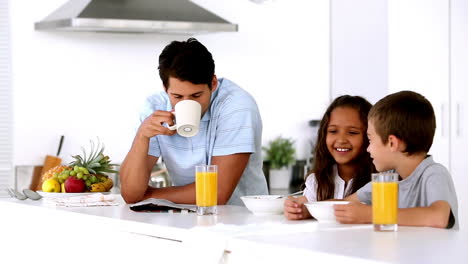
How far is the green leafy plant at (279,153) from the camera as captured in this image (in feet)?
17.6

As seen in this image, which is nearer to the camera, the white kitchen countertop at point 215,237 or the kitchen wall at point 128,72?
the white kitchen countertop at point 215,237

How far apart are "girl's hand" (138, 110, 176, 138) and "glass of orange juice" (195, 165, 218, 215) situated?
0.38m

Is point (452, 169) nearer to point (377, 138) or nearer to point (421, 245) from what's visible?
point (377, 138)

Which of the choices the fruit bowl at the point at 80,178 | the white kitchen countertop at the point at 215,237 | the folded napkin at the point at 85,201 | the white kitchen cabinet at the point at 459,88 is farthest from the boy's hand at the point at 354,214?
the white kitchen cabinet at the point at 459,88

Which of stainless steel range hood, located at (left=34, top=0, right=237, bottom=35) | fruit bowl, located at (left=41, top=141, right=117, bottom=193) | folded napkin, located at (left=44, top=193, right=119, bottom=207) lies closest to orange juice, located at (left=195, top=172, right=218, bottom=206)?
folded napkin, located at (left=44, top=193, right=119, bottom=207)

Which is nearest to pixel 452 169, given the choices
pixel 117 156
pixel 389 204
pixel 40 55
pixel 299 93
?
pixel 299 93

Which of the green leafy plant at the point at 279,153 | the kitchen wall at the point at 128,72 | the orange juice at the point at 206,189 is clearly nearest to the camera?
the orange juice at the point at 206,189

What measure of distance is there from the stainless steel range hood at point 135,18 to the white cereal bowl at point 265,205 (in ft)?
8.09

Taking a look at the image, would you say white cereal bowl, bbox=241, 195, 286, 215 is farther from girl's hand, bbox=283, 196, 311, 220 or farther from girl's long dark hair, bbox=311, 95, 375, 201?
girl's long dark hair, bbox=311, 95, 375, 201

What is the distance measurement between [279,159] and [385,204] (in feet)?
11.9

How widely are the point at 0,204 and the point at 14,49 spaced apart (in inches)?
80.1

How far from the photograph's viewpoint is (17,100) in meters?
4.62

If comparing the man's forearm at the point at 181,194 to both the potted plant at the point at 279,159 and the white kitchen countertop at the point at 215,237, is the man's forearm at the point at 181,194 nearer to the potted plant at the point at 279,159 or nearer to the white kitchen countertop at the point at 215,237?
the white kitchen countertop at the point at 215,237

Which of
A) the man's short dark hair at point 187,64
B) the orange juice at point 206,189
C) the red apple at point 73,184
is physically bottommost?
the red apple at point 73,184
